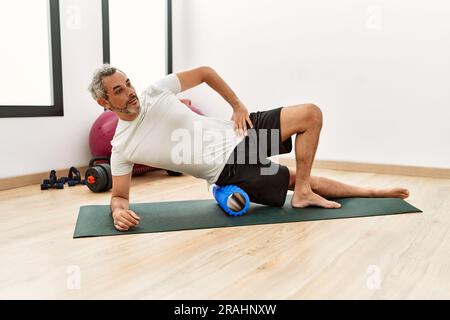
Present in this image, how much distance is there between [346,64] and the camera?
3324 mm

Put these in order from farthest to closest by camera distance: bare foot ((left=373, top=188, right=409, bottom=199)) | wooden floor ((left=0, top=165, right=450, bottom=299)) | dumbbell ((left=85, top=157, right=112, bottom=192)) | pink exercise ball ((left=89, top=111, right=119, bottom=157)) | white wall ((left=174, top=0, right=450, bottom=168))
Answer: white wall ((left=174, top=0, right=450, bottom=168))
pink exercise ball ((left=89, top=111, right=119, bottom=157))
dumbbell ((left=85, top=157, right=112, bottom=192))
bare foot ((left=373, top=188, right=409, bottom=199))
wooden floor ((left=0, top=165, right=450, bottom=299))

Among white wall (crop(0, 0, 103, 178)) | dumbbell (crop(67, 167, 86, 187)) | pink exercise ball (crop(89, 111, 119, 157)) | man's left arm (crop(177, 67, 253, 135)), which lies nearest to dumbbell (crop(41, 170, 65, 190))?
dumbbell (crop(67, 167, 86, 187))

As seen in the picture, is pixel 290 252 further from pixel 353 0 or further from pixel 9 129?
pixel 353 0

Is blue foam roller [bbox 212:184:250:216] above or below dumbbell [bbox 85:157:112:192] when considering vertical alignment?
above

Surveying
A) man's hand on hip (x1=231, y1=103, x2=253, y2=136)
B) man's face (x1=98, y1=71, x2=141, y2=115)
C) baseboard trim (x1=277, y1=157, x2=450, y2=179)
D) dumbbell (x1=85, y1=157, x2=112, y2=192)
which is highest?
man's face (x1=98, y1=71, x2=141, y2=115)

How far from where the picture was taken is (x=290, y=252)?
144cm

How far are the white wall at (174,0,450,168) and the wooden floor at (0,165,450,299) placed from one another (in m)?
1.29

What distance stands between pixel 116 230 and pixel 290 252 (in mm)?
719

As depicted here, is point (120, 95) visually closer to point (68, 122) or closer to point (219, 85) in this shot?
point (219, 85)

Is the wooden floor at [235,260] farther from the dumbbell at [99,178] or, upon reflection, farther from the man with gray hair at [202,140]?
the dumbbell at [99,178]

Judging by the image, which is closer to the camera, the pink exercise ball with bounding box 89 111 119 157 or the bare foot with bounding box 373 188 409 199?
the bare foot with bounding box 373 188 409 199

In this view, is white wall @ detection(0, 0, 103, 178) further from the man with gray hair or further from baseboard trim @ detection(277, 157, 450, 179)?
baseboard trim @ detection(277, 157, 450, 179)

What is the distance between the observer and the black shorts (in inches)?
75.8

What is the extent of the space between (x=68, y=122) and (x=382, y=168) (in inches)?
94.5
